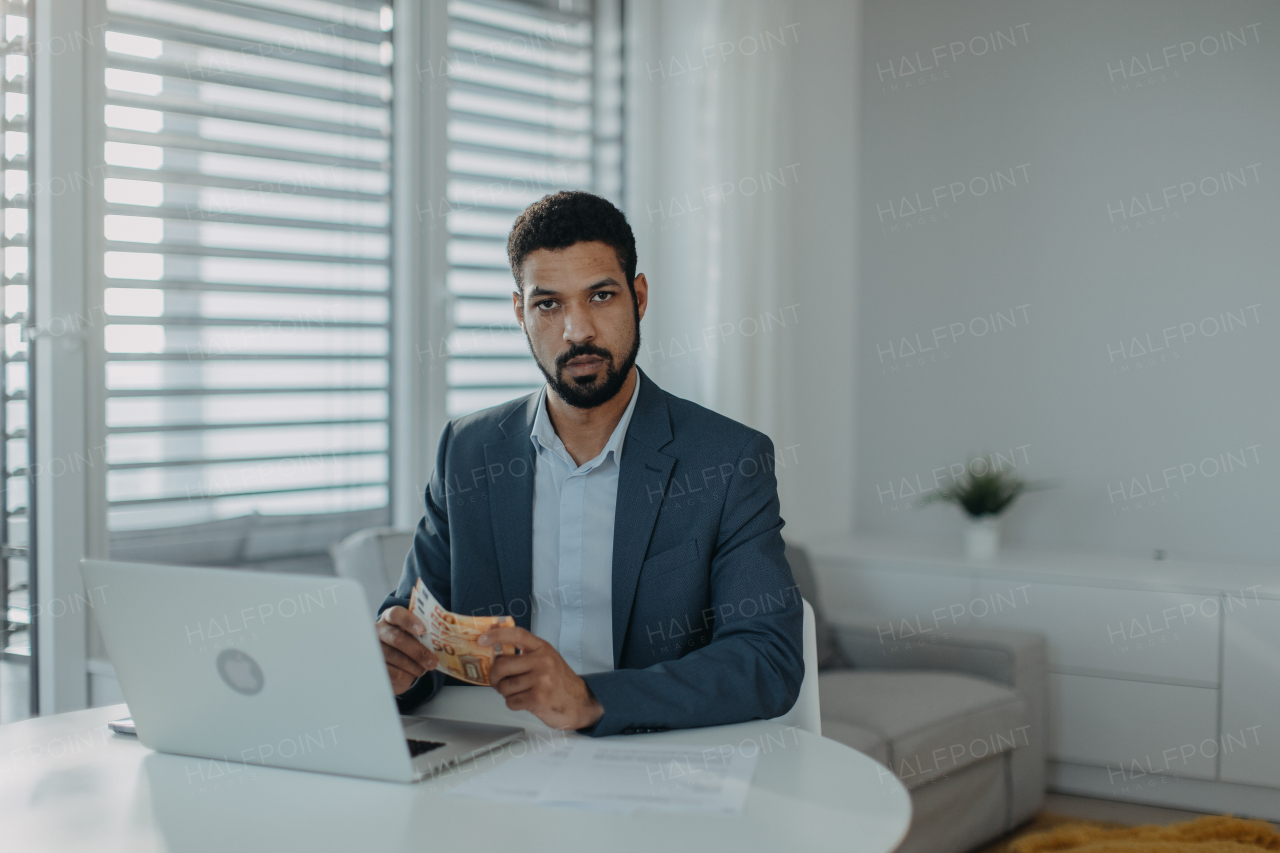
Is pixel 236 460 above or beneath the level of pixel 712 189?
beneath

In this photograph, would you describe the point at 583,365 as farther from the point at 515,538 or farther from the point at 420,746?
the point at 420,746

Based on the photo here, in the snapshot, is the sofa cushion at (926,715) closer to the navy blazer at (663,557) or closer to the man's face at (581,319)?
the navy blazer at (663,557)

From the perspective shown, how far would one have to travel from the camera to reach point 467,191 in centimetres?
327

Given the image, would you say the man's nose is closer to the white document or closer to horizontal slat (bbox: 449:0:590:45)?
the white document

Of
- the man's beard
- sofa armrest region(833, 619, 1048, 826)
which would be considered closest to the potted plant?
sofa armrest region(833, 619, 1048, 826)

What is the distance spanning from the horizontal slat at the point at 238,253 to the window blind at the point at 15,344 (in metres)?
0.20

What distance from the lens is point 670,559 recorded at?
1.69 meters

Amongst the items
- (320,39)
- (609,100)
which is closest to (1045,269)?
(609,100)

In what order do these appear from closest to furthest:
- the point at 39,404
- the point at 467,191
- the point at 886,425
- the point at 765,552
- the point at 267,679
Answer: the point at 267,679
the point at 765,552
the point at 39,404
the point at 467,191
the point at 886,425

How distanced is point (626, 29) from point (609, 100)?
25 centimetres

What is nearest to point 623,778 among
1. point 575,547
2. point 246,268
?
point 575,547

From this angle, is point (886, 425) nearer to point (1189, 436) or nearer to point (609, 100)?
point (1189, 436)

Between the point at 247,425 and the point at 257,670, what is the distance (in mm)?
1672

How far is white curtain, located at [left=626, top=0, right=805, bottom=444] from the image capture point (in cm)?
367
